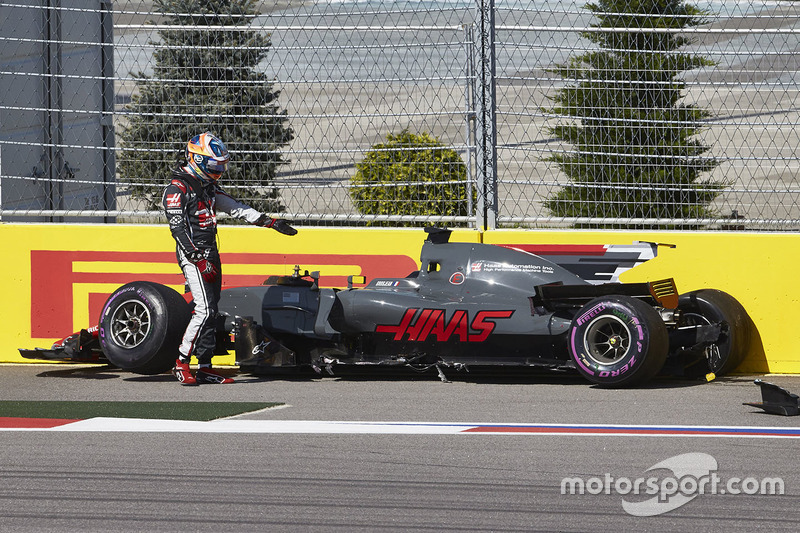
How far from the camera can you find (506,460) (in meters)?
5.18

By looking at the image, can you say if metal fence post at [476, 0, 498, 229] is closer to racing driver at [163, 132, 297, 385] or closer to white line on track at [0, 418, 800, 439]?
racing driver at [163, 132, 297, 385]

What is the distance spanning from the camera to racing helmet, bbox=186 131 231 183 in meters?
7.88

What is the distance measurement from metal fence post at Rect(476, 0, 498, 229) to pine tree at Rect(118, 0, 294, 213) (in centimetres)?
154

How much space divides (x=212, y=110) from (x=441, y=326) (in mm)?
2846

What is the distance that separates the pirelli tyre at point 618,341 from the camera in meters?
7.07

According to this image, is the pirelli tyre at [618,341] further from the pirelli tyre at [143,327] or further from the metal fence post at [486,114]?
the pirelli tyre at [143,327]

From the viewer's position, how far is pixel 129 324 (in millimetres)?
7922

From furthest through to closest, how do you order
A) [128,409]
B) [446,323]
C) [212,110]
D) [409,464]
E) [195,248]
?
[212,110]
[195,248]
[446,323]
[128,409]
[409,464]

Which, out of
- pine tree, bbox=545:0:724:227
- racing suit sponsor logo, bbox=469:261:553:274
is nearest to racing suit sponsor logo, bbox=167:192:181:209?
racing suit sponsor logo, bbox=469:261:553:274

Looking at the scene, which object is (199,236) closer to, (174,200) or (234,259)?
(174,200)

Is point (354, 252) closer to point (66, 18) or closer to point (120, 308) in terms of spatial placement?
point (120, 308)

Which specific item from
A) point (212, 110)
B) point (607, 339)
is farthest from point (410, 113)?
point (607, 339)

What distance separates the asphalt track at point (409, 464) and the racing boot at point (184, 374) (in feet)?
1.07

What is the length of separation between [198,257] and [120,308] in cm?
71
